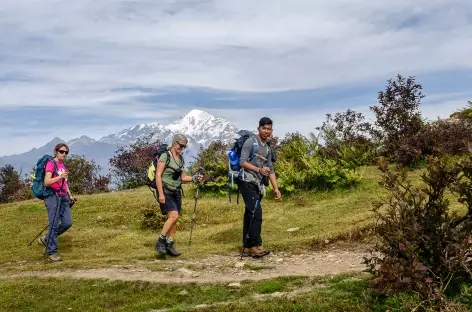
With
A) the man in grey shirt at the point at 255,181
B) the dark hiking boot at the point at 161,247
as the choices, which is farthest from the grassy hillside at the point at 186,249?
the man in grey shirt at the point at 255,181

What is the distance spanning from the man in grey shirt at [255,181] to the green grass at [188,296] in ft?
7.61

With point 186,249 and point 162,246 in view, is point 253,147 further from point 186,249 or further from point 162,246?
point 186,249

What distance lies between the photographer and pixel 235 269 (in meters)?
10.1

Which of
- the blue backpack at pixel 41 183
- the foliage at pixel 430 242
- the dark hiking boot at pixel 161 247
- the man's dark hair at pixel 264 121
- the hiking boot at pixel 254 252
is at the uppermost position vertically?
the man's dark hair at pixel 264 121

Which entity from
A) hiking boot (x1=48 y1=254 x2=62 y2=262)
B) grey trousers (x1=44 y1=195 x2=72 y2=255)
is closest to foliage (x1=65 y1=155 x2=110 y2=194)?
grey trousers (x1=44 y1=195 x2=72 y2=255)

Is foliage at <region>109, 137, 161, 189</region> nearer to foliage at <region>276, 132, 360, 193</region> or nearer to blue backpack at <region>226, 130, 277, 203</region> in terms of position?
foliage at <region>276, 132, 360, 193</region>

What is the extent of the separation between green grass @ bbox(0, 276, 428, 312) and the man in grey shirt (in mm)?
2321

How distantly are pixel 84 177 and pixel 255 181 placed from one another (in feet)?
95.0

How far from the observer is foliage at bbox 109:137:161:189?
34.0 metres

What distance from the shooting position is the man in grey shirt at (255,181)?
11.0 metres

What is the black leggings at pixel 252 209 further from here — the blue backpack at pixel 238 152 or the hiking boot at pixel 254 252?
the blue backpack at pixel 238 152

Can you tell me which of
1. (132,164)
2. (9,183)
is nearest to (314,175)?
(132,164)

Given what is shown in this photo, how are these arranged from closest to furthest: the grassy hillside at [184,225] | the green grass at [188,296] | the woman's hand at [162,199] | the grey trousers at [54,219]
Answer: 1. the green grass at [188,296]
2. the woman's hand at [162,199]
3. the grey trousers at [54,219]
4. the grassy hillside at [184,225]

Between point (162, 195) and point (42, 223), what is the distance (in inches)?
324
